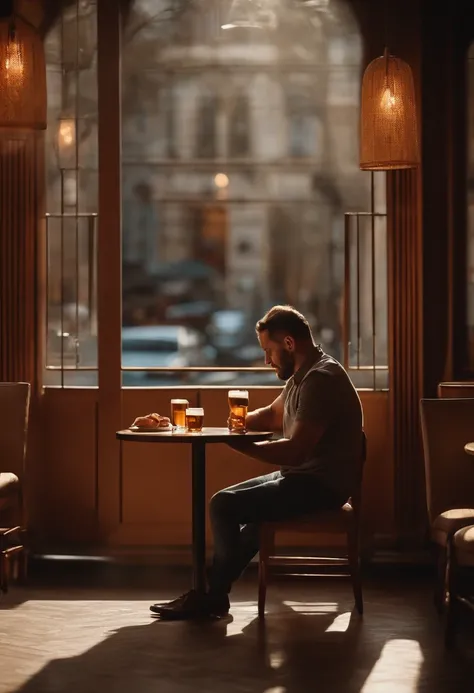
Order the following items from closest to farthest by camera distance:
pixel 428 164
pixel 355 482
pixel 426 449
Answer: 1. pixel 355 482
2. pixel 426 449
3. pixel 428 164

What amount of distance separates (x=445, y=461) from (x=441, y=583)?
1.85 feet

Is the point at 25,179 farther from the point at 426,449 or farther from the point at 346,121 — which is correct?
the point at 426,449

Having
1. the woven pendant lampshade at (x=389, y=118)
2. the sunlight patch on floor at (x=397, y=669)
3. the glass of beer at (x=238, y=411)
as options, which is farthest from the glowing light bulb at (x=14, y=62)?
the sunlight patch on floor at (x=397, y=669)

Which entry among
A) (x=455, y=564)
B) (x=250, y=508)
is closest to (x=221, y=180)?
(x=250, y=508)

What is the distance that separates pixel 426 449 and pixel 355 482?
0.51 m

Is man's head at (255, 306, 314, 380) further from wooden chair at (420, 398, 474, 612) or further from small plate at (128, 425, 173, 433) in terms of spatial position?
wooden chair at (420, 398, 474, 612)

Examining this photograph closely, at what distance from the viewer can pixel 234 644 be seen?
4.46 m

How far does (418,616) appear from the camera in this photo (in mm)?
5035

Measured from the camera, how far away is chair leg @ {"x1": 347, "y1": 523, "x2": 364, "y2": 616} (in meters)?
4.93

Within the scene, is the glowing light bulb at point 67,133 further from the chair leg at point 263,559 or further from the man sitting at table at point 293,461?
the chair leg at point 263,559

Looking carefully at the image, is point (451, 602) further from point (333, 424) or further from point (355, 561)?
point (333, 424)

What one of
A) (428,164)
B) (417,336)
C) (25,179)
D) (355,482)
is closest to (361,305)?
(417,336)

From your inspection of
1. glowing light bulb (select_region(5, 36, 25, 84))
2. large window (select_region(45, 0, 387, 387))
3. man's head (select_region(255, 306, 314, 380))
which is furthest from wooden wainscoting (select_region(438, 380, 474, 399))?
glowing light bulb (select_region(5, 36, 25, 84))

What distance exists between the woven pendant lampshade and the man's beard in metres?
0.91
